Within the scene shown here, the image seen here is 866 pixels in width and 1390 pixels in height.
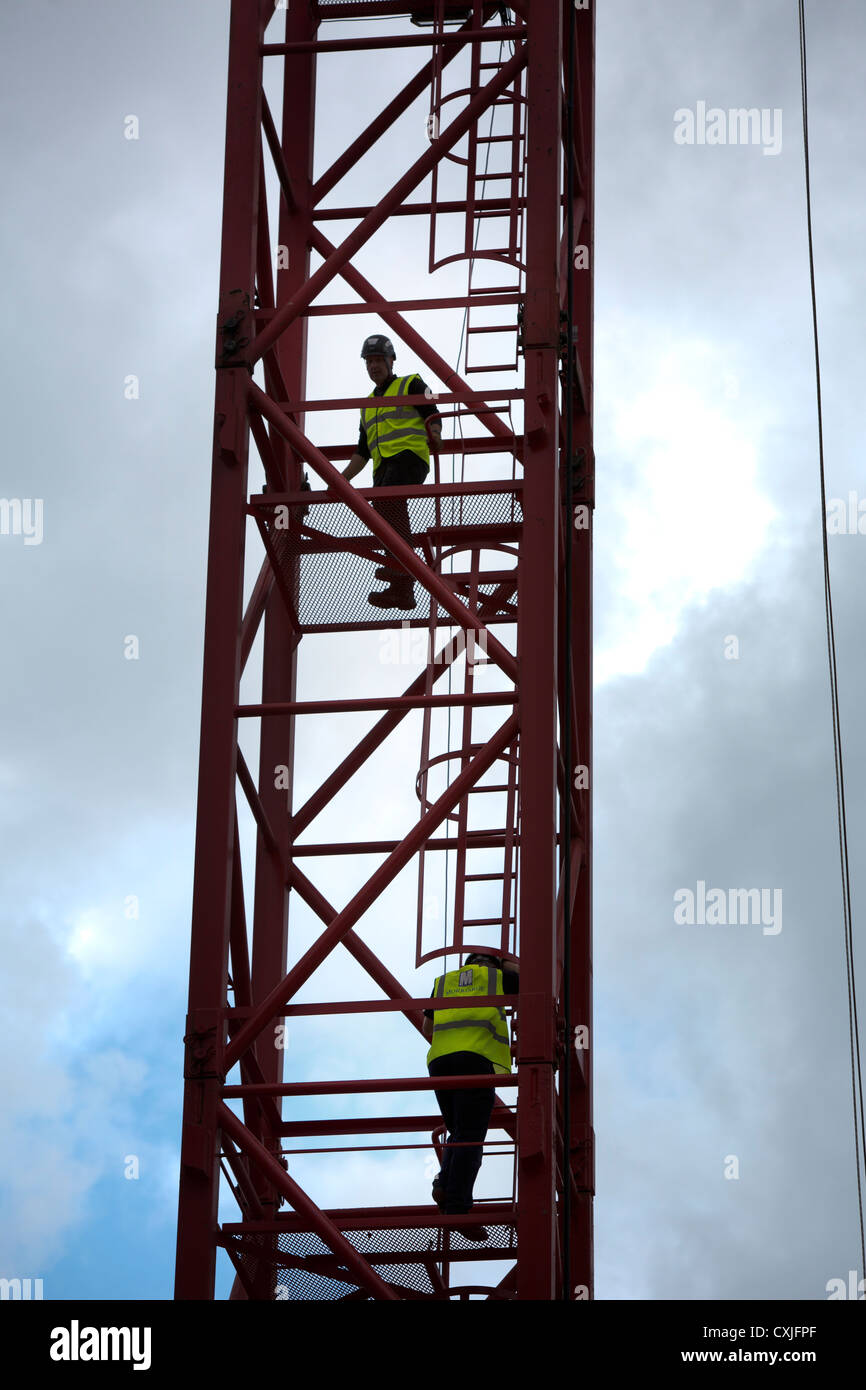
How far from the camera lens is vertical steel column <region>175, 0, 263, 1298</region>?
45.5ft

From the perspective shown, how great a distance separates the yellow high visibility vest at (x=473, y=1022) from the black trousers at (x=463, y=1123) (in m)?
0.06

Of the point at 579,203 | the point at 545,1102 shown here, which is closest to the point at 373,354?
the point at 579,203

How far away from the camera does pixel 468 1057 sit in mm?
14547

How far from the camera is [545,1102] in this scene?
13.5 meters

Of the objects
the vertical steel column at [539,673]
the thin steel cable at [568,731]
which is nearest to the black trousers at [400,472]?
the thin steel cable at [568,731]

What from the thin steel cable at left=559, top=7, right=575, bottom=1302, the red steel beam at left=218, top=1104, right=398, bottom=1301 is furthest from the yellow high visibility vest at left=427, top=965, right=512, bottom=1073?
the red steel beam at left=218, top=1104, right=398, bottom=1301

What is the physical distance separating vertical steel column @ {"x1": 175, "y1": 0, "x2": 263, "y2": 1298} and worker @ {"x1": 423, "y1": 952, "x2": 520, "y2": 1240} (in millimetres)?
1483

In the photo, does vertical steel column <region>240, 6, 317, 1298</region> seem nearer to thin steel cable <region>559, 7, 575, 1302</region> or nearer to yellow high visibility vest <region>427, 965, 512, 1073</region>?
yellow high visibility vest <region>427, 965, 512, 1073</region>

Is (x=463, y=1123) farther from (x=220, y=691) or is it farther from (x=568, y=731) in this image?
(x=220, y=691)

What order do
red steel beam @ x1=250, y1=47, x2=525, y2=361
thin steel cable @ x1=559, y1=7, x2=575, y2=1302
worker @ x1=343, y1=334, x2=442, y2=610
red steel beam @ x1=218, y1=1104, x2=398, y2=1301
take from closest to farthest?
red steel beam @ x1=218, y1=1104, x2=398, y2=1301
thin steel cable @ x1=559, y1=7, x2=575, y2=1302
red steel beam @ x1=250, y1=47, x2=525, y2=361
worker @ x1=343, y1=334, x2=442, y2=610

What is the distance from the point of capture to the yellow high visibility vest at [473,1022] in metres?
14.4

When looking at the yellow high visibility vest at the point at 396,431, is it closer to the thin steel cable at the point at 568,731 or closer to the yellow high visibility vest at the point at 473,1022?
the thin steel cable at the point at 568,731

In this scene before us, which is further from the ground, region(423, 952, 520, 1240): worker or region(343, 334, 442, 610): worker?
region(343, 334, 442, 610): worker
